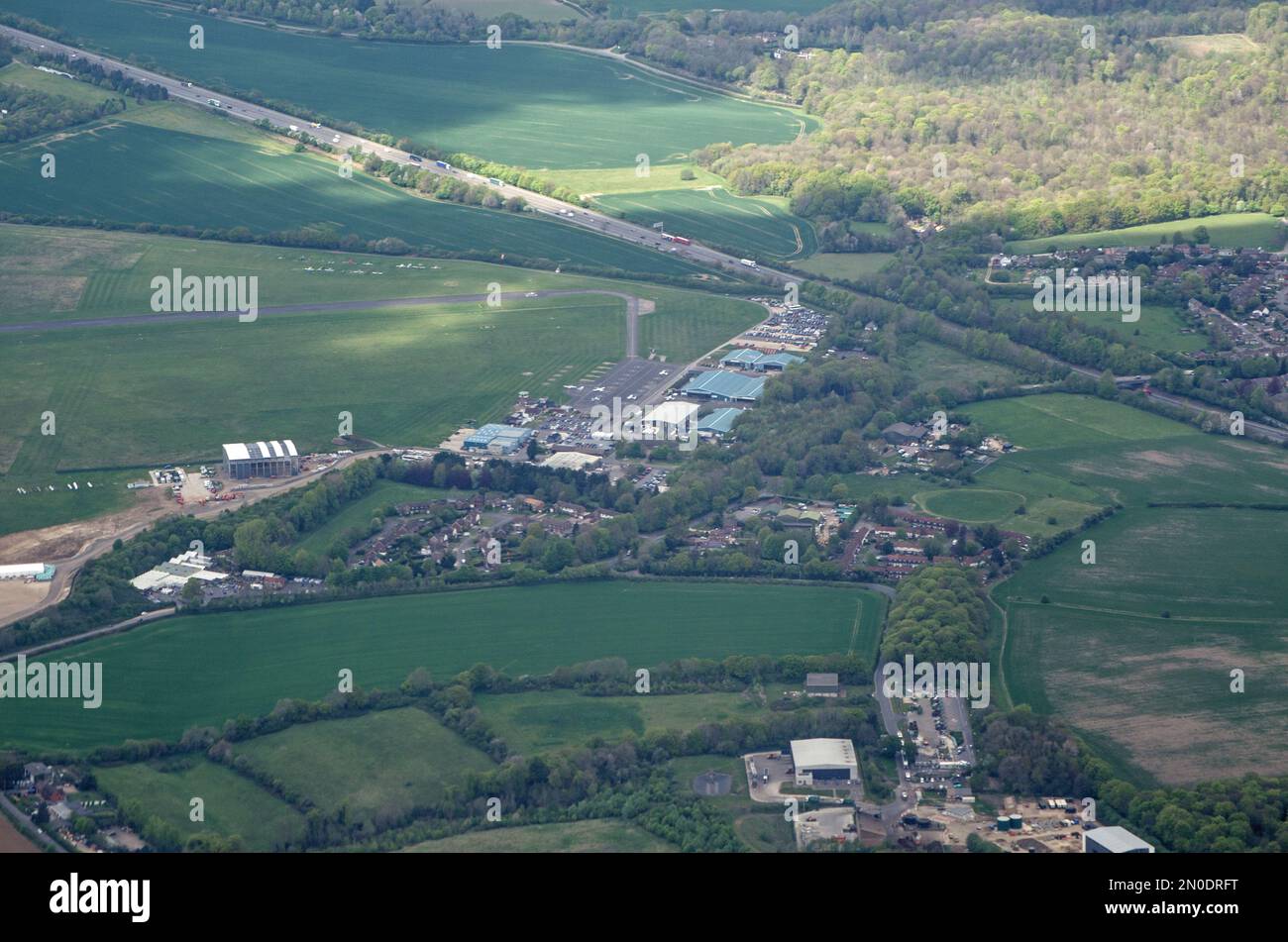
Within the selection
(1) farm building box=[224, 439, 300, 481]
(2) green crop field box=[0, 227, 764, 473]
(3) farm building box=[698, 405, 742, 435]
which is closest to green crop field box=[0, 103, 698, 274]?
(2) green crop field box=[0, 227, 764, 473]

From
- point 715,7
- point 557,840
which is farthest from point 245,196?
point 557,840

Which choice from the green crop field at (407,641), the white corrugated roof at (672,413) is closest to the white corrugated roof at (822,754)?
the green crop field at (407,641)

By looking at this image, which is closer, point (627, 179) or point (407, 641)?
point (407, 641)

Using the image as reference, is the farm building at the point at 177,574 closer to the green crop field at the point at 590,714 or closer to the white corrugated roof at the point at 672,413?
the green crop field at the point at 590,714

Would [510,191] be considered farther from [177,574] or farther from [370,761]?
[370,761]

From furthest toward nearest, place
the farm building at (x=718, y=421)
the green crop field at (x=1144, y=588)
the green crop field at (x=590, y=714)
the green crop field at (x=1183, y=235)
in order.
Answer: the green crop field at (x=1183, y=235) < the farm building at (x=718, y=421) < the green crop field at (x=1144, y=588) < the green crop field at (x=590, y=714)

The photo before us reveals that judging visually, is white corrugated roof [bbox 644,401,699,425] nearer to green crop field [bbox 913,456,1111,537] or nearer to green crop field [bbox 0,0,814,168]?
green crop field [bbox 913,456,1111,537]
